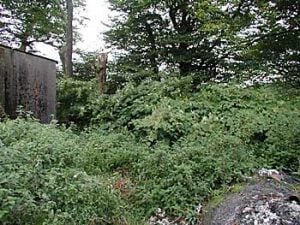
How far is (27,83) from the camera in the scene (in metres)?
7.33

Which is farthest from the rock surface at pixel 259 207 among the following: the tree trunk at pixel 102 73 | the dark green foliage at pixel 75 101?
the tree trunk at pixel 102 73

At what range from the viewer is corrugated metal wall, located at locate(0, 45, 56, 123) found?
22.5 feet

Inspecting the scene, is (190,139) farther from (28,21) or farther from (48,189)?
(28,21)

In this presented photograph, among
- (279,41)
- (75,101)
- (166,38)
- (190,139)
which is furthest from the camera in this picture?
(166,38)

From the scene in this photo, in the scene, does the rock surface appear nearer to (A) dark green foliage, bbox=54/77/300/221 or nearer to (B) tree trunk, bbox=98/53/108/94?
(A) dark green foliage, bbox=54/77/300/221

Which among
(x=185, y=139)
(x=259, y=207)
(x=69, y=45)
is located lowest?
(x=259, y=207)

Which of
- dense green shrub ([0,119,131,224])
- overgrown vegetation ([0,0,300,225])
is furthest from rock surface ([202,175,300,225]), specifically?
dense green shrub ([0,119,131,224])

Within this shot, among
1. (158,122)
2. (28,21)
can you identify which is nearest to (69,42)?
(28,21)

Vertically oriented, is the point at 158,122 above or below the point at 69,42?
below

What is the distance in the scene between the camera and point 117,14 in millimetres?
12133

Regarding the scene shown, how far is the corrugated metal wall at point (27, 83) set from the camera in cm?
686

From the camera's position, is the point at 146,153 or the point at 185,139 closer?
the point at 146,153

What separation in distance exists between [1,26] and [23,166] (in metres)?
9.73

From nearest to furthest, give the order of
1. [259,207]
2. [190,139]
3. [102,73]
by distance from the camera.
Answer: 1. [259,207]
2. [190,139]
3. [102,73]
